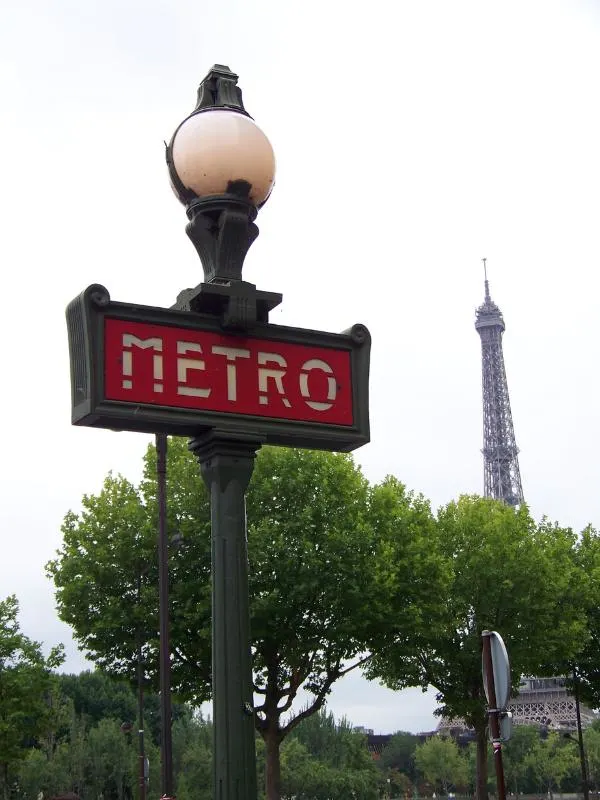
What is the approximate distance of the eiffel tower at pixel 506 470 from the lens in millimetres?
113000

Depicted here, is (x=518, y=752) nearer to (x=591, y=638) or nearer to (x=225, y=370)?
(x=591, y=638)

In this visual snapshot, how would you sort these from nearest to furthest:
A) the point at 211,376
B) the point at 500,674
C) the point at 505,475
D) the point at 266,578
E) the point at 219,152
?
1. the point at 211,376
2. the point at 219,152
3. the point at 500,674
4. the point at 266,578
5. the point at 505,475

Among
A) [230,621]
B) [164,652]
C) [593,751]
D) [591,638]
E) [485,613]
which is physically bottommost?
[593,751]

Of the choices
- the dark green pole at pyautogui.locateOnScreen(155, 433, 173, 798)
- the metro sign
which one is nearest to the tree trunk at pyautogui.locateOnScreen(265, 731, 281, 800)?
the dark green pole at pyautogui.locateOnScreen(155, 433, 173, 798)

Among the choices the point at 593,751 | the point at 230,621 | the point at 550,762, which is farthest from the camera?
the point at 593,751

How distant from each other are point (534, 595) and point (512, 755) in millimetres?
45764

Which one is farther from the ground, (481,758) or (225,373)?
(225,373)

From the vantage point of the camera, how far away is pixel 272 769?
30.8m

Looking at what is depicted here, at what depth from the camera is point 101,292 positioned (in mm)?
4895

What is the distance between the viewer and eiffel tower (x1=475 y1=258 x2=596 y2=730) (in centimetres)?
11300

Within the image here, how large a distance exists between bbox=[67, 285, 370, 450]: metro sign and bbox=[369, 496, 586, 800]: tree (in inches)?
1223

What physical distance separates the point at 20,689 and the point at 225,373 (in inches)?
1336

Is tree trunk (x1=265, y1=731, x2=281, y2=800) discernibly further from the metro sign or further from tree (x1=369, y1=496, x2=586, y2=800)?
the metro sign

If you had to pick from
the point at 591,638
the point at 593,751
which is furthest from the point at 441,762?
the point at 591,638
